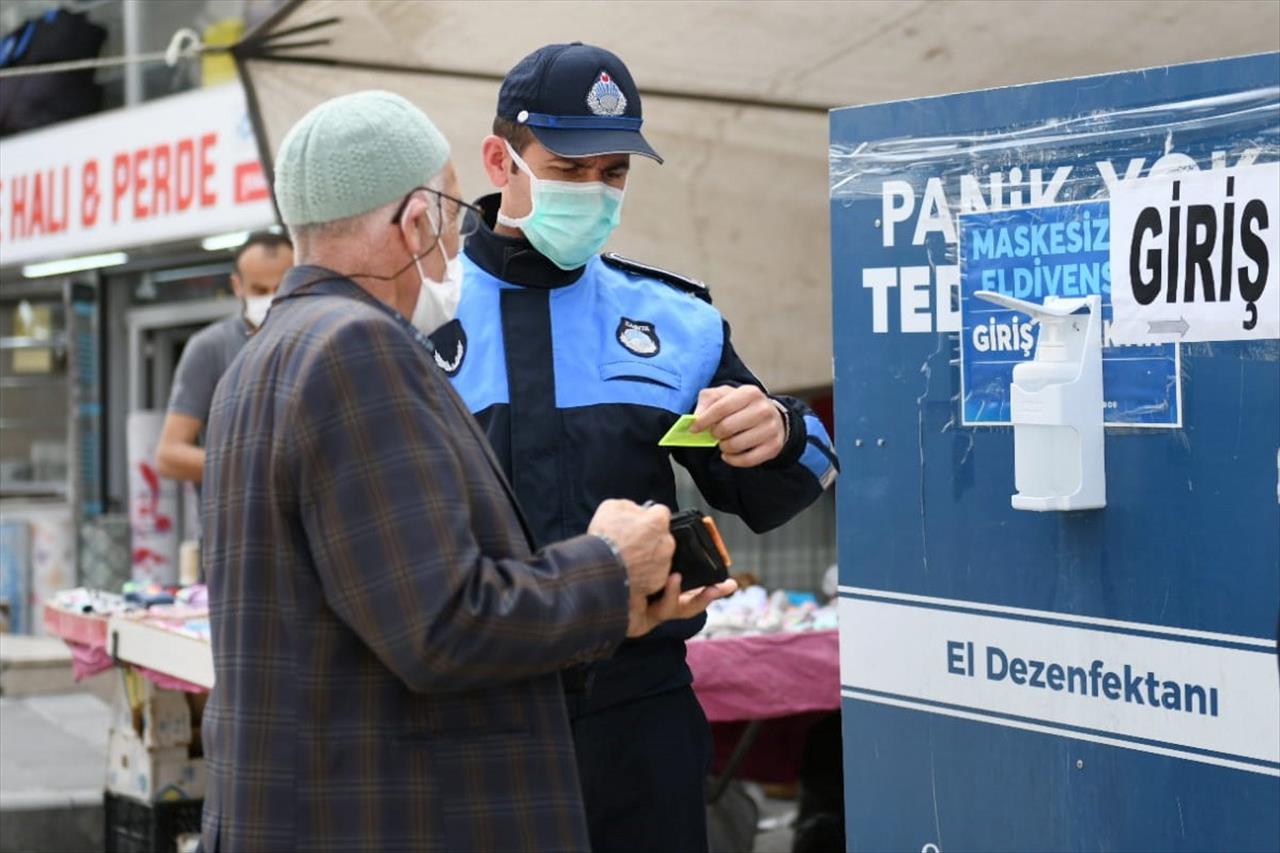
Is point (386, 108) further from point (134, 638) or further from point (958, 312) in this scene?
point (134, 638)

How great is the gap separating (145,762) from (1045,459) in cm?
362

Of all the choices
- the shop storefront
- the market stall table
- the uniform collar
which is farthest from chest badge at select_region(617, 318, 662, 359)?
the shop storefront

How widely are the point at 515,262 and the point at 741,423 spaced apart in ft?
1.53

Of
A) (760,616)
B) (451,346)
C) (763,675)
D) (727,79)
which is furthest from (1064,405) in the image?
(727,79)

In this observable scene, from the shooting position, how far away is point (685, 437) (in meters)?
2.50

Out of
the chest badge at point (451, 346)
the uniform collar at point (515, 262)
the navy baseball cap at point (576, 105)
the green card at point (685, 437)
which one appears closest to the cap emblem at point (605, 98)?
the navy baseball cap at point (576, 105)

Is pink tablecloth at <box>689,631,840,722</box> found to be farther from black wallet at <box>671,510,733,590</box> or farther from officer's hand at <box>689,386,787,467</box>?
black wallet at <box>671,510,733,590</box>

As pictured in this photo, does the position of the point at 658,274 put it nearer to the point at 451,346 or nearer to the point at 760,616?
the point at 451,346

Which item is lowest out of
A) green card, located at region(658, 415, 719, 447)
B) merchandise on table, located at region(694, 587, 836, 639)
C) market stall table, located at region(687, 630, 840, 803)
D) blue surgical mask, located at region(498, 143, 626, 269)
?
market stall table, located at region(687, 630, 840, 803)

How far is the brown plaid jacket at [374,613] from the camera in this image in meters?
1.90

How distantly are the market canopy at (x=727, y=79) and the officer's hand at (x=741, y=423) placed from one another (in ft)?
6.56

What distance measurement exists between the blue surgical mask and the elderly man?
0.64m

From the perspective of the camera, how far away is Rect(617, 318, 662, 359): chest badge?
8.90 feet

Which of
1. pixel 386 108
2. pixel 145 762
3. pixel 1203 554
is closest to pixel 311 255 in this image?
pixel 386 108
